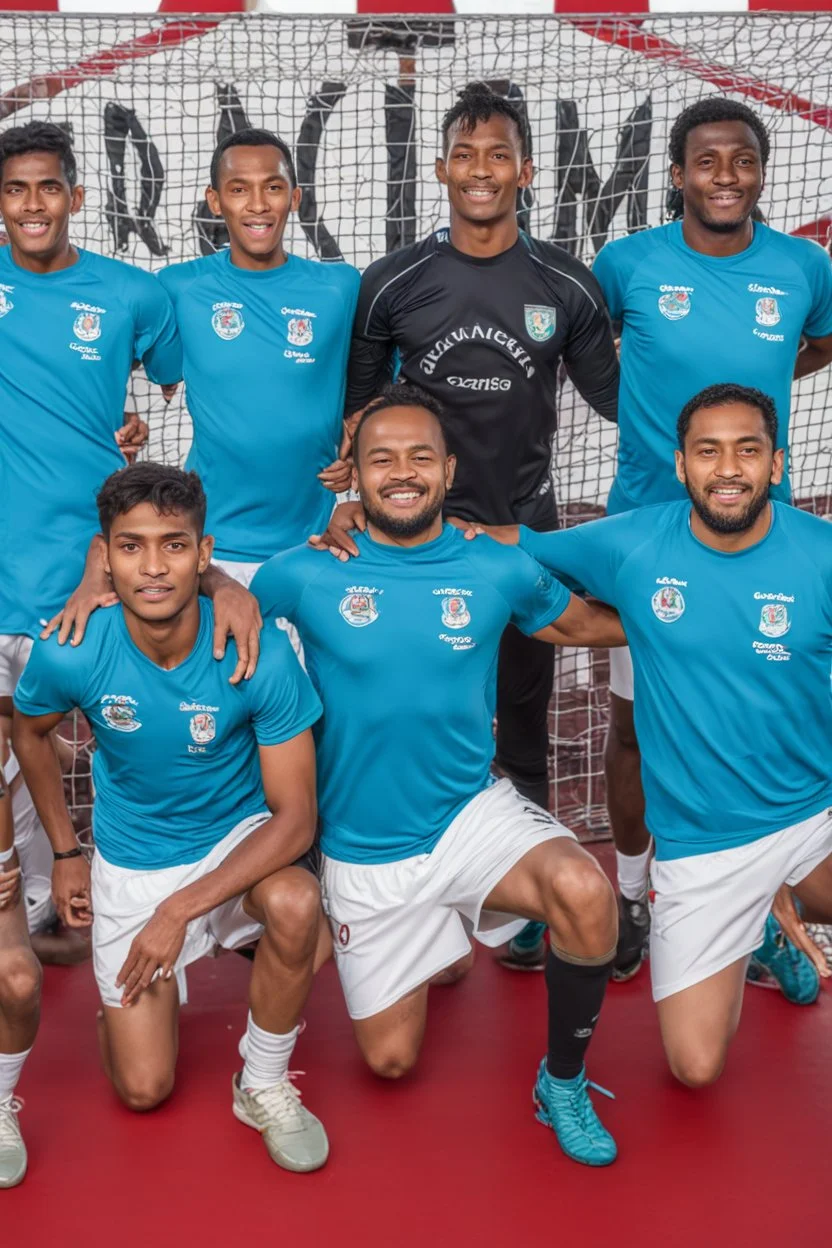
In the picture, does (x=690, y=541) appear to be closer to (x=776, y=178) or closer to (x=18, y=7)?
(x=776, y=178)

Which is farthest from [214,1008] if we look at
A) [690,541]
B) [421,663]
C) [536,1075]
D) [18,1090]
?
[690,541]

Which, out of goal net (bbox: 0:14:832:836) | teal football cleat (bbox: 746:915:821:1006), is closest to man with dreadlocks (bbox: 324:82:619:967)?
teal football cleat (bbox: 746:915:821:1006)

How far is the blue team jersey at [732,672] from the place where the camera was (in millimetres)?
3719

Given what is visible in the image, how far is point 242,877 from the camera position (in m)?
3.59

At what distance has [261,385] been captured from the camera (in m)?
4.19

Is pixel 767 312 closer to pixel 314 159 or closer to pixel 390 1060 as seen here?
pixel 390 1060

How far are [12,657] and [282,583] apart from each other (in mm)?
866

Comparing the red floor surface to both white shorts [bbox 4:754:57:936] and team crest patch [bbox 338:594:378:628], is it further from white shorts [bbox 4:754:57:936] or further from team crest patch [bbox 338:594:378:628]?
team crest patch [bbox 338:594:378:628]

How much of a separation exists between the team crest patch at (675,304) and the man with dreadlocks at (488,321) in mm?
167

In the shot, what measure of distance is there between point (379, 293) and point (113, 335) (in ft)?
2.49

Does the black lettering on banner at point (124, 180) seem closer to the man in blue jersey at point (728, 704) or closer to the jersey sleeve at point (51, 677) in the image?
the jersey sleeve at point (51, 677)

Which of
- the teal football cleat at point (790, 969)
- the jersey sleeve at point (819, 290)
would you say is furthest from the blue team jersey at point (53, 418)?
the teal football cleat at point (790, 969)

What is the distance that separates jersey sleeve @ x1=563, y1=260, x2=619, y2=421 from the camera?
4.18m

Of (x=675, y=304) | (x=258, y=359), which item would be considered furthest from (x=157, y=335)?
(x=675, y=304)
